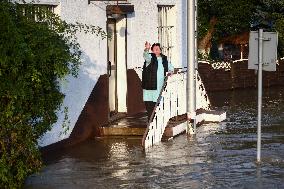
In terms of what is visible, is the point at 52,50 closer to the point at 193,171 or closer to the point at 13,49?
the point at 13,49

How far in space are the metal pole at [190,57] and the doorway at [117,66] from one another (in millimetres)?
1876

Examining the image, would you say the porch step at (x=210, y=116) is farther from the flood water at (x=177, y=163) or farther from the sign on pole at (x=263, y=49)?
the sign on pole at (x=263, y=49)

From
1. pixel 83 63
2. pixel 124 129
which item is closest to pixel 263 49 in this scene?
pixel 83 63

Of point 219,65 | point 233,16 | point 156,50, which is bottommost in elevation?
point 219,65

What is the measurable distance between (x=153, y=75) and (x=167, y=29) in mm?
4053

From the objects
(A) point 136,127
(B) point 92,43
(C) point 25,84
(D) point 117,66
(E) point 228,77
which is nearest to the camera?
(C) point 25,84

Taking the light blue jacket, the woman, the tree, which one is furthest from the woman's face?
the tree

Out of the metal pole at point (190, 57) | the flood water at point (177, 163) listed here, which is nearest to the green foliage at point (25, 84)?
the flood water at point (177, 163)

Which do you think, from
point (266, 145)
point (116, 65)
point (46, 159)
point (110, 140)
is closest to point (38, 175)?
point (46, 159)

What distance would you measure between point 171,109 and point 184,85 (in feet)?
3.62

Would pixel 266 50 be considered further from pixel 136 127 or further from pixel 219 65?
pixel 219 65

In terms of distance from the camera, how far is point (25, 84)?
8492 millimetres

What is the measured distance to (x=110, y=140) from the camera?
45.0 feet

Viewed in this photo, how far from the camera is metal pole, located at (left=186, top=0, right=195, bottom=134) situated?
14.0 meters
